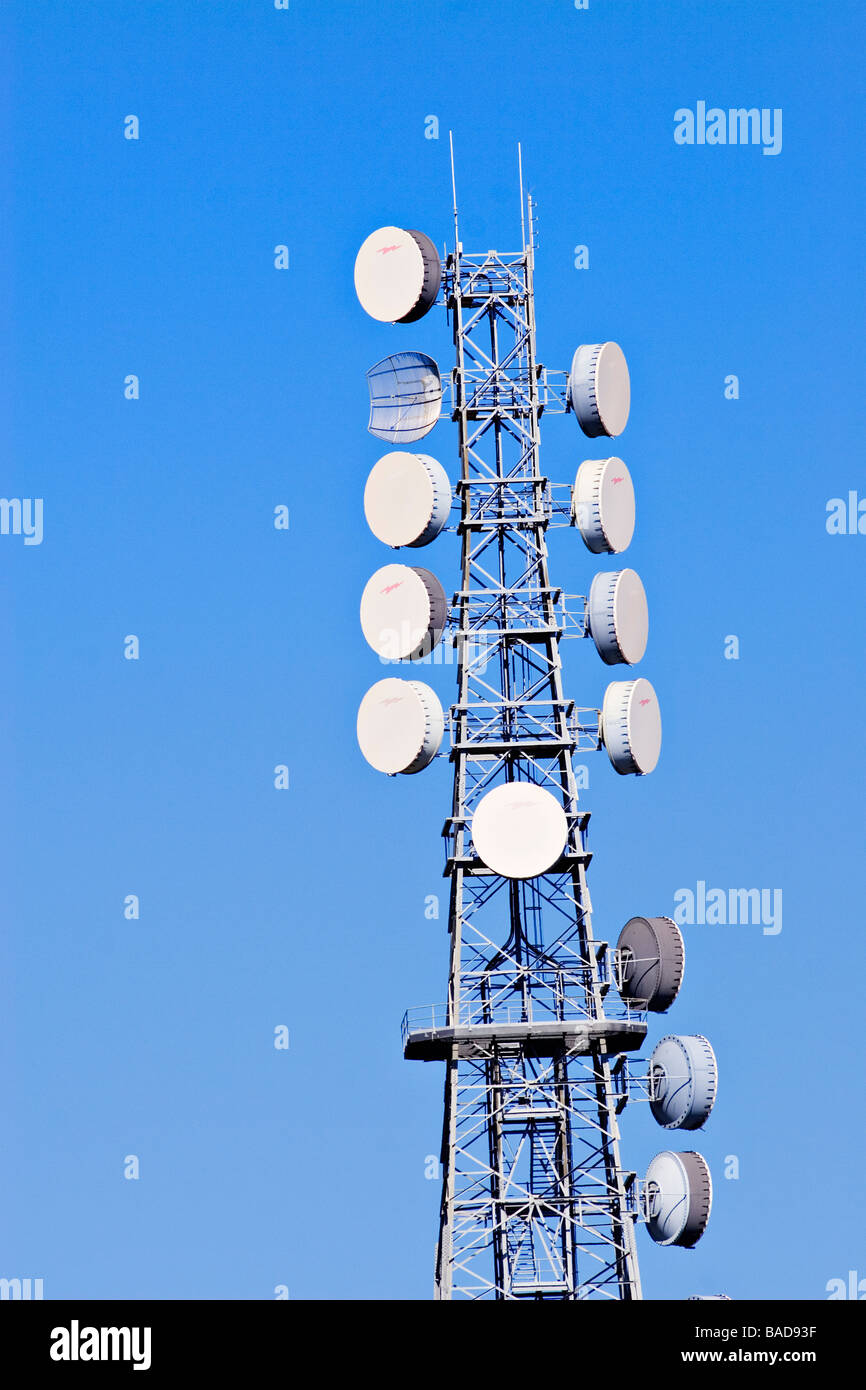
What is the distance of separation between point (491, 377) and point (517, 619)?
23.9 ft

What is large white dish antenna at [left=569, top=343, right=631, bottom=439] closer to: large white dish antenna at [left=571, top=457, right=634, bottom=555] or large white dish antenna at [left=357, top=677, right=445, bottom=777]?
large white dish antenna at [left=571, top=457, right=634, bottom=555]

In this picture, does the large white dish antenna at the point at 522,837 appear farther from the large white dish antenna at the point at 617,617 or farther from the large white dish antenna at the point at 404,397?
the large white dish antenna at the point at 404,397

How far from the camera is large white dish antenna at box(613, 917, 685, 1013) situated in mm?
75562

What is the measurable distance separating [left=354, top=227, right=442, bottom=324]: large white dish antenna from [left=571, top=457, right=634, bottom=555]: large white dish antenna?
21.9 feet

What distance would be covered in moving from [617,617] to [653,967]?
9.66m

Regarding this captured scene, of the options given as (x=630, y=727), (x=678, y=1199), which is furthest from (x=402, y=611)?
(x=678, y=1199)

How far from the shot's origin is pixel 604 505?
77.4m

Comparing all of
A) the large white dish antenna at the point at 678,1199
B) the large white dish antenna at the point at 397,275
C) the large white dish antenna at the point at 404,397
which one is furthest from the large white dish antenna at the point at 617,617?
the large white dish antenna at the point at 678,1199

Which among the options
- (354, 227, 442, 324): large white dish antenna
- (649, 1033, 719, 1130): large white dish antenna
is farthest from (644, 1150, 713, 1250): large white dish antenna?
(354, 227, 442, 324): large white dish antenna
